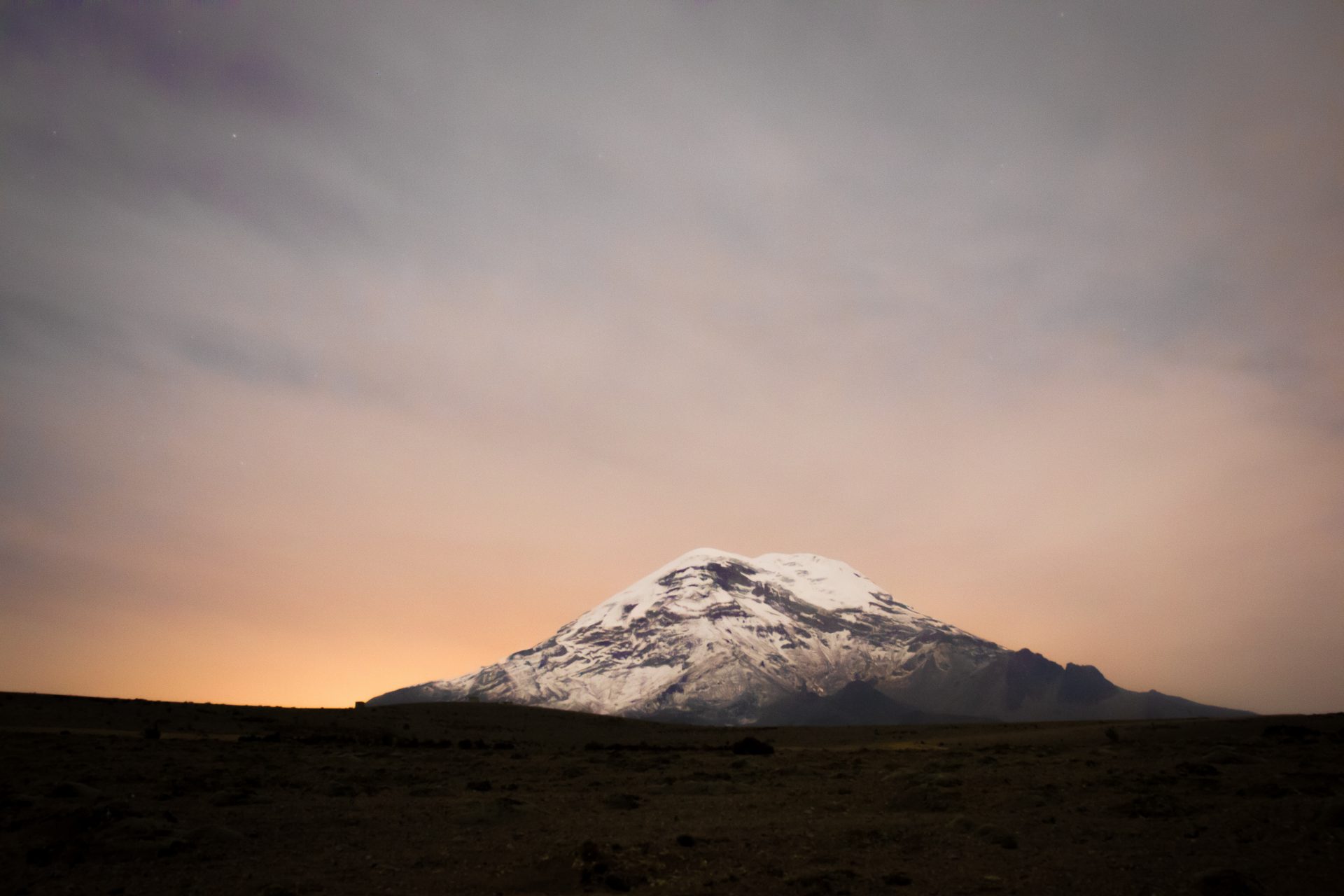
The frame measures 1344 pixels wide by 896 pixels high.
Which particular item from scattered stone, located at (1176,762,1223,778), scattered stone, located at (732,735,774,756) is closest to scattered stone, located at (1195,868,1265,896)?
scattered stone, located at (1176,762,1223,778)

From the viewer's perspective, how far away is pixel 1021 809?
2200 cm

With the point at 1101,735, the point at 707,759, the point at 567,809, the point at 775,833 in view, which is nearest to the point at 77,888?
the point at 567,809

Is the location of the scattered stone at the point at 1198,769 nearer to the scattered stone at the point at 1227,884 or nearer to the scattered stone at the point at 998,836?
the scattered stone at the point at 998,836

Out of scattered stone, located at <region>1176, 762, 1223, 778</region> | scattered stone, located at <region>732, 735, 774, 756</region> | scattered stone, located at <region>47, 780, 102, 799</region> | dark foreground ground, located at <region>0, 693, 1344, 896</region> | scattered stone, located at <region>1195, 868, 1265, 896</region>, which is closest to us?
scattered stone, located at <region>1195, 868, 1265, 896</region>

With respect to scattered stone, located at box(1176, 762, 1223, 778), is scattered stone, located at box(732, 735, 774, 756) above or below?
below

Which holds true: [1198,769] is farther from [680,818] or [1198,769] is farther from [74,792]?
[74,792]

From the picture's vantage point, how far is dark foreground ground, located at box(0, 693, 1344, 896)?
1583cm

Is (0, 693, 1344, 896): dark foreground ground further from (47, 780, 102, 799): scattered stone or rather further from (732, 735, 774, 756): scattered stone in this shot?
(732, 735, 774, 756): scattered stone

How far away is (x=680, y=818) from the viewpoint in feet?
74.8

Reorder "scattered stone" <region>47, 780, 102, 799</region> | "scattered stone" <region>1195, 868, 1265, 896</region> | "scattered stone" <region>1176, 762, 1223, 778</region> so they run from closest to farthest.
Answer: "scattered stone" <region>1195, 868, 1265, 896</region> → "scattered stone" <region>47, 780, 102, 799</region> → "scattered stone" <region>1176, 762, 1223, 778</region>

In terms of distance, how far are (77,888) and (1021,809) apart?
22823 mm

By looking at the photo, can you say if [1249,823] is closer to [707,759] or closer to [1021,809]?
[1021,809]

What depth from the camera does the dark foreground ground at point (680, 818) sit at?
1583 cm

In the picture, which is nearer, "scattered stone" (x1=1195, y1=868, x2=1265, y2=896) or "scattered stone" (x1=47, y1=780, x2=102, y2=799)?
"scattered stone" (x1=1195, y1=868, x2=1265, y2=896)
